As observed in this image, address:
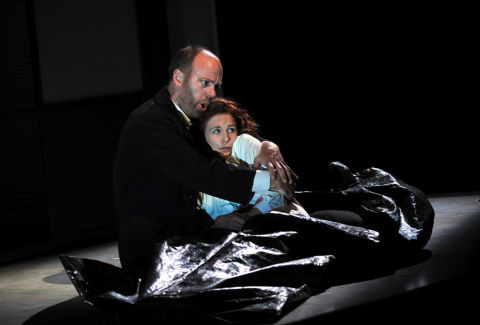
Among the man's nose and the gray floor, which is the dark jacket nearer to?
the man's nose

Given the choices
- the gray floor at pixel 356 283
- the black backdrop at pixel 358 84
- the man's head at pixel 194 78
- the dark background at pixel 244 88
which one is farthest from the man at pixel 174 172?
the black backdrop at pixel 358 84

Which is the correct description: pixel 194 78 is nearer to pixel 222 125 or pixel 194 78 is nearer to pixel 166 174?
pixel 222 125

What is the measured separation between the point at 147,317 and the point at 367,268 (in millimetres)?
1117

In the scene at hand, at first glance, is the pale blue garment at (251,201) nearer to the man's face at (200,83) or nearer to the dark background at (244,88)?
the man's face at (200,83)

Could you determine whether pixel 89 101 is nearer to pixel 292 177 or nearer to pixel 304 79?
pixel 304 79

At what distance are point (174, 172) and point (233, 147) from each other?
0.55m

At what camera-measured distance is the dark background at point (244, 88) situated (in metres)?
5.45

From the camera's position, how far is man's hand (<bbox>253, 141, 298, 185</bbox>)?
3.39 m

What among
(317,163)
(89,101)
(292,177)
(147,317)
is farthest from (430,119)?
(147,317)

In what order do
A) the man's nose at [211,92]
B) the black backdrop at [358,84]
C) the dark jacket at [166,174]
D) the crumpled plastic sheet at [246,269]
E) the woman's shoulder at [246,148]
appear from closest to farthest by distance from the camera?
the crumpled plastic sheet at [246,269]
the dark jacket at [166,174]
the man's nose at [211,92]
the woman's shoulder at [246,148]
the black backdrop at [358,84]

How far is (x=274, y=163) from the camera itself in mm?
3434

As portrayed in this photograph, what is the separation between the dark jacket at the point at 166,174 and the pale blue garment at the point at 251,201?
0.67 feet

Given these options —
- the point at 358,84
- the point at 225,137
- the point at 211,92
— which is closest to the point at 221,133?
the point at 225,137

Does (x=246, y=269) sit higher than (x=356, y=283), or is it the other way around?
(x=246, y=269)
